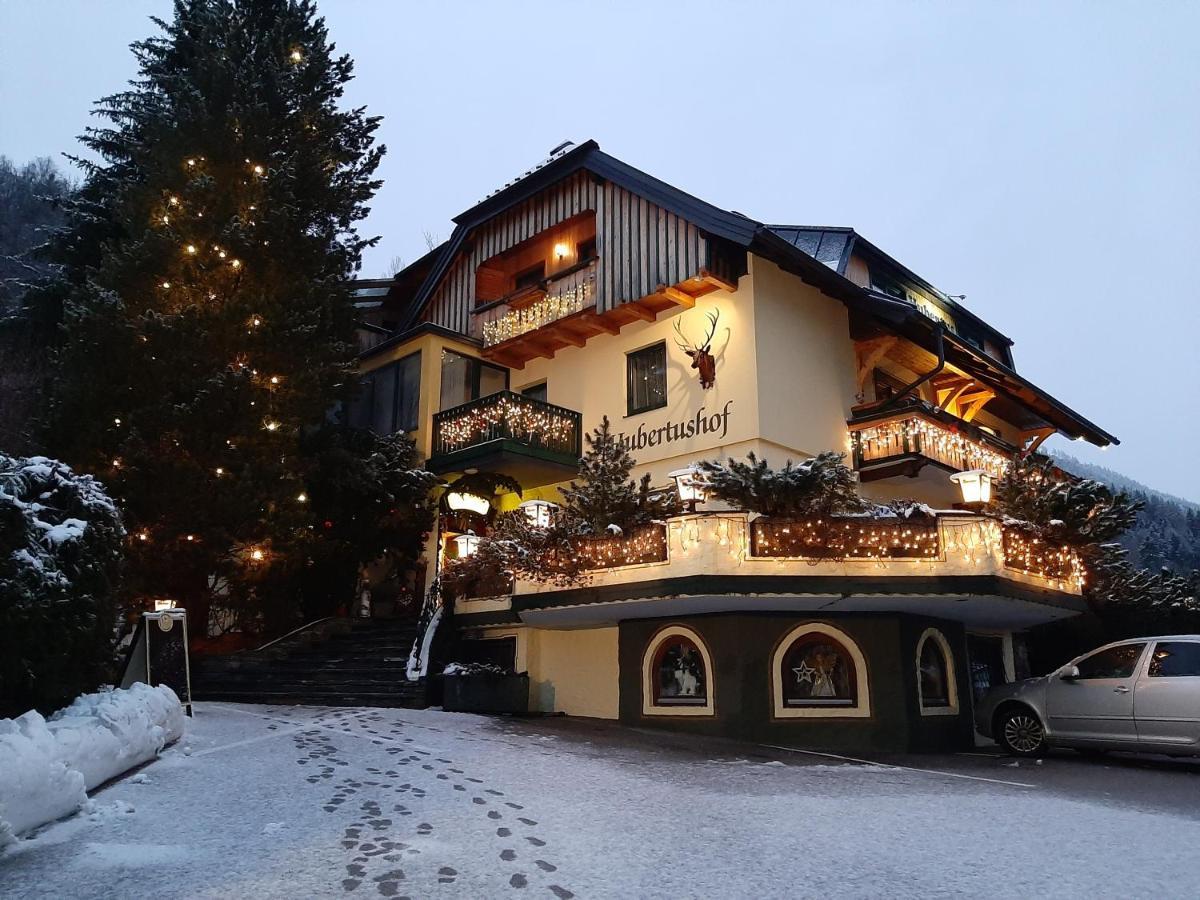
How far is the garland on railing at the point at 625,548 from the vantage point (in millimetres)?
13188

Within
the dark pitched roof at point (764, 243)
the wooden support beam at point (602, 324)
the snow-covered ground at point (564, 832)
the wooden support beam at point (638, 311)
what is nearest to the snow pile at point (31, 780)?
the snow-covered ground at point (564, 832)

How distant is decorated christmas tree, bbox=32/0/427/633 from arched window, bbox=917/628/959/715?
37.9 feet

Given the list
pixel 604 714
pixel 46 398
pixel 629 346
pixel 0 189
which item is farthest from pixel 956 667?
pixel 0 189

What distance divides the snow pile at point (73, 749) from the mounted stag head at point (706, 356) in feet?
37.5

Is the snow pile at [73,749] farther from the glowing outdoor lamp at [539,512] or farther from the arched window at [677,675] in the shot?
the arched window at [677,675]

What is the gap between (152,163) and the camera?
19.2 meters

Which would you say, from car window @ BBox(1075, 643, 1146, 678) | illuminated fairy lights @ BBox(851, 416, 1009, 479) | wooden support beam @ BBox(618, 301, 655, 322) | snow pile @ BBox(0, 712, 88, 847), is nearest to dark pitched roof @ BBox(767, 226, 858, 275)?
wooden support beam @ BBox(618, 301, 655, 322)

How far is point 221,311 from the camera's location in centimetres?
1802

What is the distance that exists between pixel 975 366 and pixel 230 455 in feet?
55.0

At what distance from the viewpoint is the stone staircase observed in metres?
15.5

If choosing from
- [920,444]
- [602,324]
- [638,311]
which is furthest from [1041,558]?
[602,324]

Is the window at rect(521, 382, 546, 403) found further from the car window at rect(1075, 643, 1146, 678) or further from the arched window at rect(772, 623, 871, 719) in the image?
the car window at rect(1075, 643, 1146, 678)

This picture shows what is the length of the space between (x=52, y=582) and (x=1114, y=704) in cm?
1241

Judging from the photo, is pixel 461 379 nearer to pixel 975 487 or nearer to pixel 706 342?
pixel 706 342
